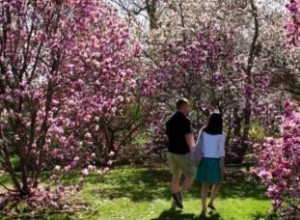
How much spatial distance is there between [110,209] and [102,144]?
30.9 ft

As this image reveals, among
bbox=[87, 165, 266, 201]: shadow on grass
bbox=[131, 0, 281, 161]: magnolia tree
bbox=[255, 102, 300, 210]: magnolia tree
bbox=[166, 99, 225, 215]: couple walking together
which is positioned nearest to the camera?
bbox=[255, 102, 300, 210]: magnolia tree

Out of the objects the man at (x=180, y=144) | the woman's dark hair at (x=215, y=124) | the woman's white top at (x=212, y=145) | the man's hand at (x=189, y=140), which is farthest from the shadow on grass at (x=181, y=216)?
the woman's dark hair at (x=215, y=124)

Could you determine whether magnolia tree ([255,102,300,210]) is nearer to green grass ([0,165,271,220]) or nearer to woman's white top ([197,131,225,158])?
woman's white top ([197,131,225,158])

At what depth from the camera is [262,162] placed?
8633 mm

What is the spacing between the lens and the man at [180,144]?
36.8 feet

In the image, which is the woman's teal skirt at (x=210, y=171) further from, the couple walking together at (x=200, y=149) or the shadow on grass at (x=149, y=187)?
the shadow on grass at (x=149, y=187)

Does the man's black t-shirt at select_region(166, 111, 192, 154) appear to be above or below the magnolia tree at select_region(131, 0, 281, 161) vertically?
below

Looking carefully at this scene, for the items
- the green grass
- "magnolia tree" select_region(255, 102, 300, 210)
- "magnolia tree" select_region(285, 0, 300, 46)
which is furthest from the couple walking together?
"magnolia tree" select_region(285, 0, 300, 46)

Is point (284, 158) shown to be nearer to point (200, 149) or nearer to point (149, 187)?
point (200, 149)

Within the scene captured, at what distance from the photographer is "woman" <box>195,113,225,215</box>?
11.0 m

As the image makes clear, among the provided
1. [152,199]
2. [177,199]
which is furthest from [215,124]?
[152,199]

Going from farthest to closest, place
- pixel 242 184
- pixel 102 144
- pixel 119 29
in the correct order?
pixel 102 144, pixel 242 184, pixel 119 29

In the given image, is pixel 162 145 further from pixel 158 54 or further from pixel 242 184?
pixel 242 184

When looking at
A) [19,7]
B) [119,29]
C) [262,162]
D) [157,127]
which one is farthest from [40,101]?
[157,127]
